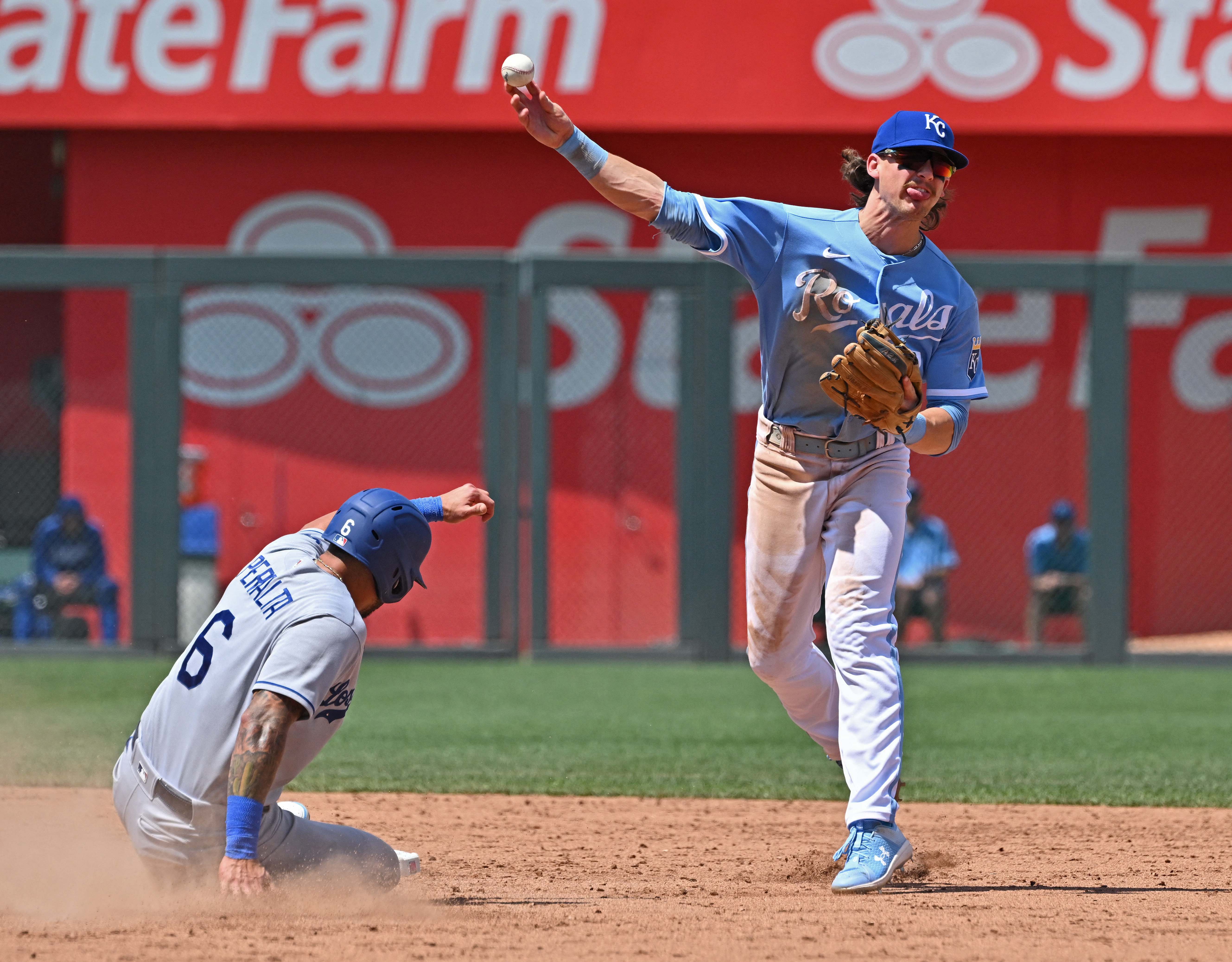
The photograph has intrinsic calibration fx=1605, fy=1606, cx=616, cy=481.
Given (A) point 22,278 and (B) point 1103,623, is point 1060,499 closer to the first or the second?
(B) point 1103,623

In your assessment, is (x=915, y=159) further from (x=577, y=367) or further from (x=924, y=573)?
(x=577, y=367)

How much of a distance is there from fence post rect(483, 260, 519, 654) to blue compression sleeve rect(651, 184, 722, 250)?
693 centimetres

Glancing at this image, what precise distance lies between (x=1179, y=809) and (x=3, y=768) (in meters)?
4.61

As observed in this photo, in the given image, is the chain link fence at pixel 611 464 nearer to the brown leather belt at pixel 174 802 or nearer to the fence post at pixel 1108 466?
the fence post at pixel 1108 466

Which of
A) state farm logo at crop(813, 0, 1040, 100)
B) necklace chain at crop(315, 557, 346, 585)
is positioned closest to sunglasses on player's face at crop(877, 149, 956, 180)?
necklace chain at crop(315, 557, 346, 585)

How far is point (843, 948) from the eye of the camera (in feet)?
11.3

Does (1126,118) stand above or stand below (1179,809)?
above

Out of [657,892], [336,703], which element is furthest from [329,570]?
[657,892]

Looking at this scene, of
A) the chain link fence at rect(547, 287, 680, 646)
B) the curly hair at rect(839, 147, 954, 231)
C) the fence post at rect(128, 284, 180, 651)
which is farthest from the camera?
the chain link fence at rect(547, 287, 680, 646)

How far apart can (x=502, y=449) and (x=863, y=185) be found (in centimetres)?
686

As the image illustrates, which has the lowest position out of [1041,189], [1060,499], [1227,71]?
[1060,499]

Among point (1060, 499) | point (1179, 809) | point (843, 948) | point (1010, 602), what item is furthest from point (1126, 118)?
point (843, 948)

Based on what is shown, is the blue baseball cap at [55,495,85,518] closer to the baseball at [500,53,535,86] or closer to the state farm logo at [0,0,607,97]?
the state farm logo at [0,0,607,97]

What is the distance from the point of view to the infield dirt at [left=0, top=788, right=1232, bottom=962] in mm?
3453
